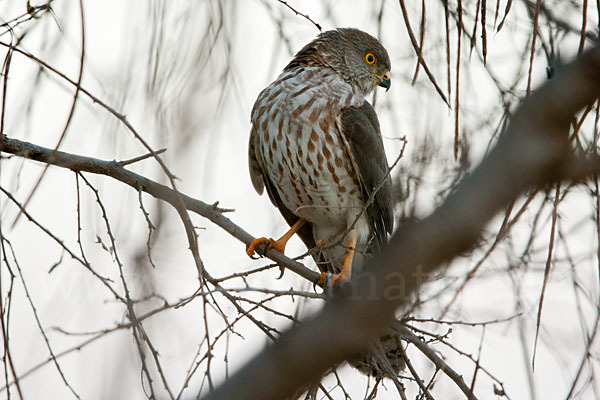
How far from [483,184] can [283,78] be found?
4.19 meters

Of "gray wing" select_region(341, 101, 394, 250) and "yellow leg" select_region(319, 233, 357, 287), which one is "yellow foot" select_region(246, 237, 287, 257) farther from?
"gray wing" select_region(341, 101, 394, 250)

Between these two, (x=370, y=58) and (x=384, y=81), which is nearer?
(x=384, y=81)

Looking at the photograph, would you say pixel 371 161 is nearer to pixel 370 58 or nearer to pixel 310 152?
pixel 310 152

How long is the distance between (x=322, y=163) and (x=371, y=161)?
37 centimetres

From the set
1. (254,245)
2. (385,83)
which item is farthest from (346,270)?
(385,83)

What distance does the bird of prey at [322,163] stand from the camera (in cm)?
466

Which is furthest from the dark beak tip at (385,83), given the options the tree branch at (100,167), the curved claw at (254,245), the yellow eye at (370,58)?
the tree branch at (100,167)

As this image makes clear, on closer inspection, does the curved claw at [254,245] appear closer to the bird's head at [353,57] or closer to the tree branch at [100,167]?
the tree branch at [100,167]

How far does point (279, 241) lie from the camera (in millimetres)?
4801

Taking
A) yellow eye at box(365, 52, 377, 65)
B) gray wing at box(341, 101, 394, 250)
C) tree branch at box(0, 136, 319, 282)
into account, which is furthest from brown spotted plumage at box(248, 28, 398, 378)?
tree branch at box(0, 136, 319, 282)

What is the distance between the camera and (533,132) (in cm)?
106

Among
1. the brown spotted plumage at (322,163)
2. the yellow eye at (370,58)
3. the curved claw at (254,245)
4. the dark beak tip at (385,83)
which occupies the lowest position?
the curved claw at (254,245)

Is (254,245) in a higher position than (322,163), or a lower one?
lower

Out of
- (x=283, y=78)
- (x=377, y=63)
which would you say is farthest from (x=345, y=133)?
(x=377, y=63)
